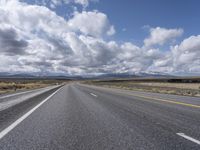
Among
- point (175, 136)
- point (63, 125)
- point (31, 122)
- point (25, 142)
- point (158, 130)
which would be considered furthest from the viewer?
point (31, 122)

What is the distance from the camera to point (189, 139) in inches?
195

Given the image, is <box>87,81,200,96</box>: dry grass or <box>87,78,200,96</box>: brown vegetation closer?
<box>87,81,200,96</box>: dry grass

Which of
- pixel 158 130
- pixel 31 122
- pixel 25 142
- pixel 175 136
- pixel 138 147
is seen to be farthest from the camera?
pixel 31 122

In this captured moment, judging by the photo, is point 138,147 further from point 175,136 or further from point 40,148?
point 40,148

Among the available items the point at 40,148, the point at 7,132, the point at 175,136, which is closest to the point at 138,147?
the point at 175,136

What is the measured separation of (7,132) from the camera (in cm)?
581

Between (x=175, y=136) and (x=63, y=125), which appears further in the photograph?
(x=63, y=125)

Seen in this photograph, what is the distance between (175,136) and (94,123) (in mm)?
2638

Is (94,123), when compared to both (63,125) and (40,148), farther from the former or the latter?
(40,148)

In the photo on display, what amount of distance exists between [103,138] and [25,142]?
177 cm

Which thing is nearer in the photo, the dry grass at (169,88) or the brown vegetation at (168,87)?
the dry grass at (169,88)

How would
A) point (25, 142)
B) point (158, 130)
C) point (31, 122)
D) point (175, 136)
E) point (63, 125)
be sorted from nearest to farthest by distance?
1. point (25, 142)
2. point (175, 136)
3. point (158, 130)
4. point (63, 125)
5. point (31, 122)

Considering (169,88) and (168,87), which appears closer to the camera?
(169,88)

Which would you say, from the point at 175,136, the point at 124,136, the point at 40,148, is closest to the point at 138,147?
the point at 124,136
